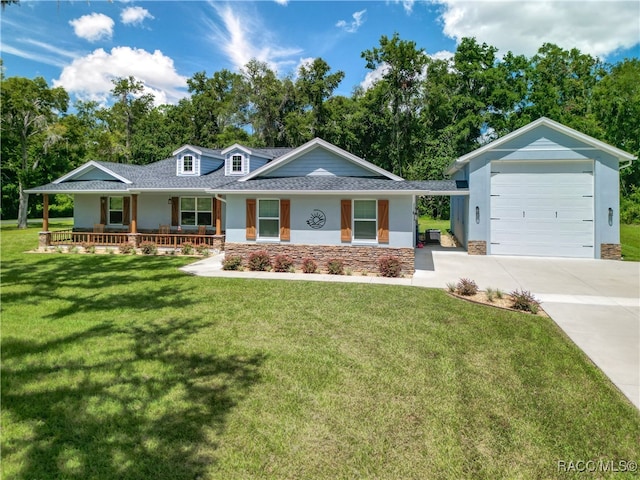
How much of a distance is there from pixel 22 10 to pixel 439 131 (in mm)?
33112

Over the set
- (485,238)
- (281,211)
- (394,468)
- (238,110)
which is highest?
(238,110)

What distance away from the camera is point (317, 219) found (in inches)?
546

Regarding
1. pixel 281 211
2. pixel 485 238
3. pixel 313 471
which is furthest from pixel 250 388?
pixel 485 238

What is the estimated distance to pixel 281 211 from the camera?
14047 millimetres

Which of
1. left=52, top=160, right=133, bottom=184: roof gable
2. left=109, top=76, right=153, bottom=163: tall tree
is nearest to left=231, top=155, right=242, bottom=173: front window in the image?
left=52, top=160, right=133, bottom=184: roof gable

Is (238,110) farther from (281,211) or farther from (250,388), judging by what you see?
(250,388)

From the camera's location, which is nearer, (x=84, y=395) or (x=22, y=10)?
(x=84, y=395)

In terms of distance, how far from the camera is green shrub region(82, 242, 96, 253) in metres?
17.9

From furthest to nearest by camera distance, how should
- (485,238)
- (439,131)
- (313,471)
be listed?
(439,131), (485,238), (313,471)

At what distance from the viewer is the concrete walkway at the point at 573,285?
19.5 feet

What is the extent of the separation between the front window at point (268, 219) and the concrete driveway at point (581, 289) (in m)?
5.61

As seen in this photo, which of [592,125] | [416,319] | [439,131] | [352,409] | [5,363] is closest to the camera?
[352,409]

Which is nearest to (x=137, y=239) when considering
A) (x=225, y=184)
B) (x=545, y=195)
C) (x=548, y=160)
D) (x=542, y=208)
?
(x=225, y=184)

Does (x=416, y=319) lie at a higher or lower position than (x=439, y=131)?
lower
